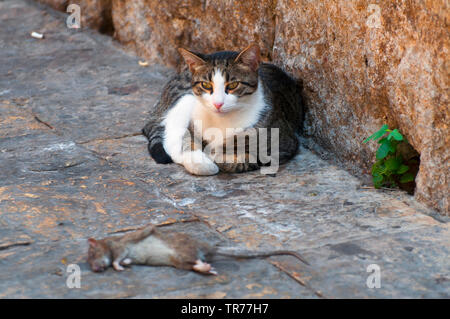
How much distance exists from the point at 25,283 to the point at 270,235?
1.25 metres

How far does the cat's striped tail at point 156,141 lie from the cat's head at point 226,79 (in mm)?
448

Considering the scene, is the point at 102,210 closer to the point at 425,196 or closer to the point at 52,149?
the point at 52,149

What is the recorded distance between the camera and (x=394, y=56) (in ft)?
12.9

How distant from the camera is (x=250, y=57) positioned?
461 cm

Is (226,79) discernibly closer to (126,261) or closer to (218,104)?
(218,104)

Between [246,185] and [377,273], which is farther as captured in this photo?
[246,185]

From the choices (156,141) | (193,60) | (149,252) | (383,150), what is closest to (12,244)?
(149,252)

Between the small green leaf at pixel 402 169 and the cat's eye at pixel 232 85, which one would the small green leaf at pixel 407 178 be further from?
the cat's eye at pixel 232 85

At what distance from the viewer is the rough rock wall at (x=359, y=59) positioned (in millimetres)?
3652

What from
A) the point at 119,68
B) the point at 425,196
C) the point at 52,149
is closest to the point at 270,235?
the point at 425,196

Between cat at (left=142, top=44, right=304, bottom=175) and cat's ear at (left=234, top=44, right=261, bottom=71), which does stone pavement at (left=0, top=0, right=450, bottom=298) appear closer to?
cat at (left=142, top=44, right=304, bottom=175)

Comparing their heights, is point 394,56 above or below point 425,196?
above
